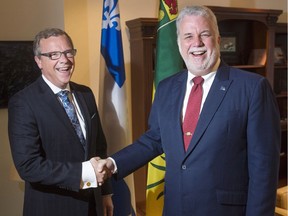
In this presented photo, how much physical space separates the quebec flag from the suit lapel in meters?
1.01

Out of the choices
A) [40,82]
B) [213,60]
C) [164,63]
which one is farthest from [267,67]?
[40,82]

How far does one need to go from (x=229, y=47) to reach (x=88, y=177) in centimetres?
265

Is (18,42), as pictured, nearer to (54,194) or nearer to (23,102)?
(23,102)

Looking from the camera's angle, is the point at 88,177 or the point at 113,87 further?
the point at 113,87

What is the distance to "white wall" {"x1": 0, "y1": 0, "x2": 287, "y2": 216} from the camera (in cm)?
204

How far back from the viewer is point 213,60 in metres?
1.43

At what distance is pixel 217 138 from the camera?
1.32 metres

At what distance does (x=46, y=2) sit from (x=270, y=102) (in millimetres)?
1526

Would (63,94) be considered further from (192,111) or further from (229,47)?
(229,47)

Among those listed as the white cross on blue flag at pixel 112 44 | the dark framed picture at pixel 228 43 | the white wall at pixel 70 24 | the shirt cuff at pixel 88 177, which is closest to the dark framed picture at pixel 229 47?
the dark framed picture at pixel 228 43

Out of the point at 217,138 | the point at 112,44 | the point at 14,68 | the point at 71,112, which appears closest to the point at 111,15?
the point at 112,44

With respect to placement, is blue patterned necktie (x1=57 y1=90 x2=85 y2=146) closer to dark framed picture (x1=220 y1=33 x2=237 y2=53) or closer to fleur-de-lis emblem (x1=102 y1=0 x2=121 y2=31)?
fleur-de-lis emblem (x1=102 y1=0 x2=121 y2=31)

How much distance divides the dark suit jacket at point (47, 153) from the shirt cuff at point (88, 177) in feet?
0.09

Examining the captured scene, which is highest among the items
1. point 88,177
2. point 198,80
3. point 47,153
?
point 198,80
